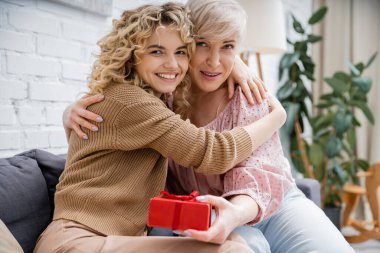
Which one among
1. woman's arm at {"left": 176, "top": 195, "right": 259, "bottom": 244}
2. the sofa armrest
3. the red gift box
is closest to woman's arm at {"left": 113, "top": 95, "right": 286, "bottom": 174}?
woman's arm at {"left": 176, "top": 195, "right": 259, "bottom": 244}

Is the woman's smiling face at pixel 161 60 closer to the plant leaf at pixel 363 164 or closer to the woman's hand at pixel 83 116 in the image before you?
the woman's hand at pixel 83 116

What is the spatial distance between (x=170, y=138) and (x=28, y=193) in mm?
507

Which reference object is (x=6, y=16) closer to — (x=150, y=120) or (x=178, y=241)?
(x=150, y=120)

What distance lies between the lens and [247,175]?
1.33 metres

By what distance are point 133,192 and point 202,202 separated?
305mm

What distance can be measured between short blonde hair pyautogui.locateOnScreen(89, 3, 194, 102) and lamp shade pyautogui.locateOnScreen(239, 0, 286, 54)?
134 centimetres

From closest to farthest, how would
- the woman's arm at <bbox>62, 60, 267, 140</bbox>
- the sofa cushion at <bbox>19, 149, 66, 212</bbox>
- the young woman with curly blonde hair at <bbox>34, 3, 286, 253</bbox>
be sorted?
1. the young woman with curly blonde hair at <bbox>34, 3, 286, 253</bbox>
2. the woman's arm at <bbox>62, 60, 267, 140</bbox>
3. the sofa cushion at <bbox>19, 149, 66, 212</bbox>

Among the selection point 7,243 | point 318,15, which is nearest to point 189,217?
point 7,243

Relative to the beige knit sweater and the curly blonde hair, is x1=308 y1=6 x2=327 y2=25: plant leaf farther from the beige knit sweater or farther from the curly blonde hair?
the beige knit sweater

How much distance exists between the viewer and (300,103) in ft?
12.4

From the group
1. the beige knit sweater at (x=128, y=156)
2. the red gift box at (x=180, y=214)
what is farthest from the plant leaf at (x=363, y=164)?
the red gift box at (x=180, y=214)

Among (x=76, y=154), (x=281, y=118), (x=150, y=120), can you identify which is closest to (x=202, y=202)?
(x=150, y=120)

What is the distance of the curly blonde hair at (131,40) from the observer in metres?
1.32

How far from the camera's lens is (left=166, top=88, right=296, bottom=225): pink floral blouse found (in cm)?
133
